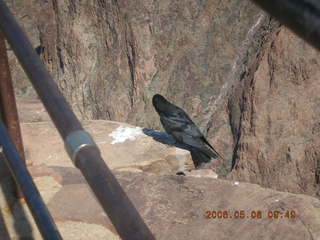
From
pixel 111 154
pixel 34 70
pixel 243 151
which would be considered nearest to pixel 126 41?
pixel 243 151

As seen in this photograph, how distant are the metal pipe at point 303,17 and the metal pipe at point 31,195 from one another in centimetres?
58

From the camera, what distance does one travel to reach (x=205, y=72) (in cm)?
1011

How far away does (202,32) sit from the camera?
10.3 meters

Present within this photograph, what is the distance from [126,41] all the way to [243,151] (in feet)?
12.9

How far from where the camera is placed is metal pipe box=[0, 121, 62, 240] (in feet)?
3.22

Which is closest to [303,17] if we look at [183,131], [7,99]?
[7,99]

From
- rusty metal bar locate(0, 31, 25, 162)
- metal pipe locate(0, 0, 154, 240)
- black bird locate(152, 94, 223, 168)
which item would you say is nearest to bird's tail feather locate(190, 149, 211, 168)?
black bird locate(152, 94, 223, 168)

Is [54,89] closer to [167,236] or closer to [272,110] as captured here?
[167,236]

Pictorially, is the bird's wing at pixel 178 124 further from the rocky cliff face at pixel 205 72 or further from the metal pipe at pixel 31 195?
the metal pipe at pixel 31 195

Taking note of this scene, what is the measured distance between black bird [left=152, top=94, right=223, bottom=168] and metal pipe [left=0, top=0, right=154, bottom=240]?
169 inches
